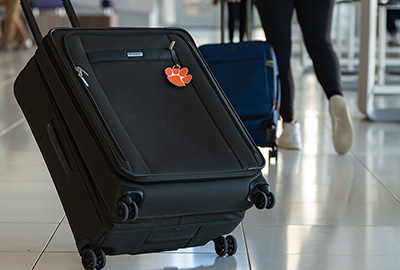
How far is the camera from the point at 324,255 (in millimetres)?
1697

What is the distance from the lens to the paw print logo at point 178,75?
5.25ft

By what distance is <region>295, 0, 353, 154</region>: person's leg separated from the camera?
2.79 metres

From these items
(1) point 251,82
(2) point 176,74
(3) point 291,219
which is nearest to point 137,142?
(2) point 176,74

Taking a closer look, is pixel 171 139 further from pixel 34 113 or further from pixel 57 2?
pixel 57 2

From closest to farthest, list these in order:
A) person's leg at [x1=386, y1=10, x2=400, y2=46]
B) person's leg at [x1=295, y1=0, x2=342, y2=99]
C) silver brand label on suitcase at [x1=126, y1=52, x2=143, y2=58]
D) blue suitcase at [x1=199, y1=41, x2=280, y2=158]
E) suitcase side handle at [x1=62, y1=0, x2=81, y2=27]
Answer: silver brand label on suitcase at [x1=126, y1=52, x2=143, y2=58] → suitcase side handle at [x1=62, y1=0, x2=81, y2=27] → blue suitcase at [x1=199, y1=41, x2=280, y2=158] → person's leg at [x1=295, y1=0, x2=342, y2=99] → person's leg at [x1=386, y1=10, x2=400, y2=46]

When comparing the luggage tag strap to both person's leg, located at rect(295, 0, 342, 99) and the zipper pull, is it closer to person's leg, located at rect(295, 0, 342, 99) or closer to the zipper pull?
the zipper pull

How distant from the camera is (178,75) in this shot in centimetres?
162

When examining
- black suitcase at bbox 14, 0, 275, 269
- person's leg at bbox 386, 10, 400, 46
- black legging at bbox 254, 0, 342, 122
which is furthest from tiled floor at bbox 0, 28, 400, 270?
person's leg at bbox 386, 10, 400, 46

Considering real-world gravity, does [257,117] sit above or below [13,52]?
above

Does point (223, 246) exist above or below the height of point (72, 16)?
below

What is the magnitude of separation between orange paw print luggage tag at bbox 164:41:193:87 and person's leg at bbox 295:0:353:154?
1.27 m

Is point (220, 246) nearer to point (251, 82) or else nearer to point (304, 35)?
point (251, 82)

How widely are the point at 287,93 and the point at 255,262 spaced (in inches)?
52.6

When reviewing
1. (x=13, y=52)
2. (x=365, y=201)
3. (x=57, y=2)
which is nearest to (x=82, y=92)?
(x=365, y=201)
